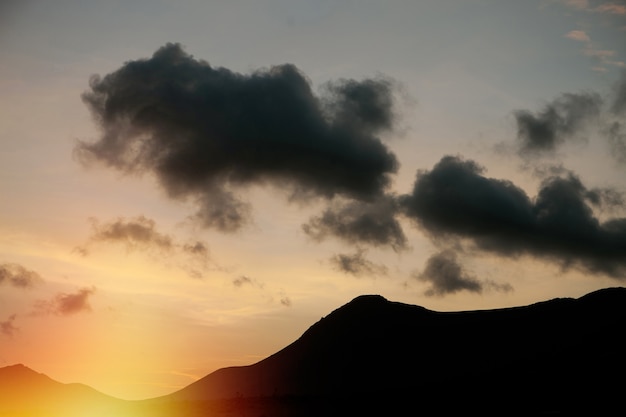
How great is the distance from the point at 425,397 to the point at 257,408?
3402 cm

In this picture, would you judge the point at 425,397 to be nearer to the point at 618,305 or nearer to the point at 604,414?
the point at 604,414

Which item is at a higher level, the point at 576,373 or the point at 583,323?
the point at 583,323

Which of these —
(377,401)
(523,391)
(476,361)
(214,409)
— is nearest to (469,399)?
(523,391)

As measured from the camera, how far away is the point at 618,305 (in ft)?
653

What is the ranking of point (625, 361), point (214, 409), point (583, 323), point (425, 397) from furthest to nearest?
point (583, 323) < point (214, 409) < point (425, 397) < point (625, 361)

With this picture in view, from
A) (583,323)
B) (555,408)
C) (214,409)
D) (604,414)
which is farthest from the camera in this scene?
(583,323)

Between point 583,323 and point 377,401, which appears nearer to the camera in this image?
point 377,401

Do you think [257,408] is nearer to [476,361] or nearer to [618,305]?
[476,361]

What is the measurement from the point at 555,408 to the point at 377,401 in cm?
3793

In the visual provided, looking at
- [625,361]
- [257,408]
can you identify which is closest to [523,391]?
[625,361]

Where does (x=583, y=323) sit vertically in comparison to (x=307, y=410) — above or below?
above

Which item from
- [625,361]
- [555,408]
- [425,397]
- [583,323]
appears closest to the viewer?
[555,408]

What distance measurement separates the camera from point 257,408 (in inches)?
5556

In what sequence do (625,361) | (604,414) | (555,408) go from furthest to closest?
(625,361) < (555,408) < (604,414)
